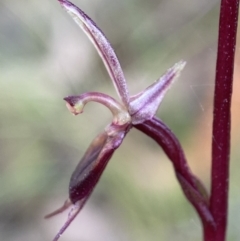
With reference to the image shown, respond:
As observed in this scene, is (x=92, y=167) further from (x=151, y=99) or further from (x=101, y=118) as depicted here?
(x=101, y=118)

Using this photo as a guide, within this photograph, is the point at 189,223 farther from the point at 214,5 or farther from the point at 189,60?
the point at 214,5

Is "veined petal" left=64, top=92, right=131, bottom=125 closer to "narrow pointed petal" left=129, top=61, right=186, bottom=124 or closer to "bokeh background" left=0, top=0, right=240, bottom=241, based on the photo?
"narrow pointed petal" left=129, top=61, right=186, bottom=124

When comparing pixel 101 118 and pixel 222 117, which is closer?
pixel 222 117

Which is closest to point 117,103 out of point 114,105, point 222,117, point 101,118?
point 114,105

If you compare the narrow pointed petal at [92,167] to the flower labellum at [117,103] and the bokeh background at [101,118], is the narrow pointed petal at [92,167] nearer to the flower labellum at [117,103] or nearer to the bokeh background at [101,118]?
the flower labellum at [117,103]

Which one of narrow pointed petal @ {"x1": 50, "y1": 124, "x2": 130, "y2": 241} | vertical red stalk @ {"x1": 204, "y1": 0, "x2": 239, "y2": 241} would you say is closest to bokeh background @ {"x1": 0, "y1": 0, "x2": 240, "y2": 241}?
vertical red stalk @ {"x1": 204, "y1": 0, "x2": 239, "y2": 241}
